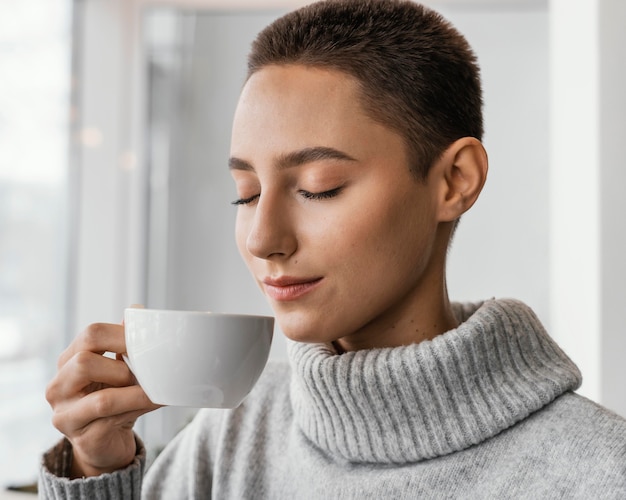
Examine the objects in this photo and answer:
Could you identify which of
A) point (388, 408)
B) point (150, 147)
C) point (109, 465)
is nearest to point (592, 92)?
point (388, 408)

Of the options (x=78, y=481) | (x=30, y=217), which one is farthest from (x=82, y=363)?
(x=30, y=217)

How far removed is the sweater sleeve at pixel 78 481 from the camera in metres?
0.96

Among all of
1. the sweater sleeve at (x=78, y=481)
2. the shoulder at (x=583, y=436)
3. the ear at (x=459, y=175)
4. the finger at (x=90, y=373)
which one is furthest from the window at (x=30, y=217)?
the shoulder at (x=583, y=436)

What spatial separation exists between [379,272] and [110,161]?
6.78 feet

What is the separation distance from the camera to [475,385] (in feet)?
3.06

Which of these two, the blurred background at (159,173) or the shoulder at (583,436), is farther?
the blurred background at (159,173)

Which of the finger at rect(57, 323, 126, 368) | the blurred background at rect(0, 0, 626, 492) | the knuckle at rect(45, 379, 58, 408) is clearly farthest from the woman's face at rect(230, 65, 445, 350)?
the blurred background at rect(0, 0, 626, 492)

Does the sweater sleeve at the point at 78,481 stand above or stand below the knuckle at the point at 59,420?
below

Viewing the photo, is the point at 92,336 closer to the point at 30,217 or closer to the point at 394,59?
the point at 394,59

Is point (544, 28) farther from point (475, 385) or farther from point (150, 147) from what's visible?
point (475, 385)

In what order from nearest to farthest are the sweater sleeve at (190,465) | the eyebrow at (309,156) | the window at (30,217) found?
the eyebrow at (309,156) → the sweater sleeve at (190,465) → the window at (30,217)

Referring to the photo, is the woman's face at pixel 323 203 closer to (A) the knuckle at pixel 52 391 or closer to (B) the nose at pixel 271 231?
(B) the nose at pixel 271 231

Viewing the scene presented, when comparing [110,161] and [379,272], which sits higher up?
[110,161]

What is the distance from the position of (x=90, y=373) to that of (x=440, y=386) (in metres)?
0.42
